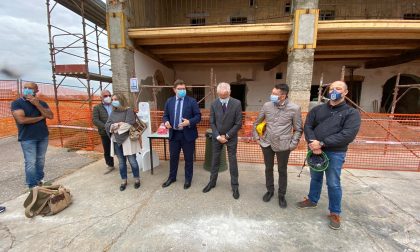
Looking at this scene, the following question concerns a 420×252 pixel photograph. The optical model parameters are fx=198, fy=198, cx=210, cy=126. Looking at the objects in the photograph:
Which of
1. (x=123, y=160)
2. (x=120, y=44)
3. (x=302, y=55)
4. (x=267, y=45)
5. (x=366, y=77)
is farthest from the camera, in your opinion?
(x=366, y=77)

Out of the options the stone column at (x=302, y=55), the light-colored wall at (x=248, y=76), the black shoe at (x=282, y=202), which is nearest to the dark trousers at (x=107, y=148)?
the black shoe at (x=282, y=202)

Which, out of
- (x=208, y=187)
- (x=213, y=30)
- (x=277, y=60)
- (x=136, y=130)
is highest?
(x=213, y=30)

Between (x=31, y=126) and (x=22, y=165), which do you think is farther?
(x=22, y=165)

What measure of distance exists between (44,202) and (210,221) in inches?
91.4

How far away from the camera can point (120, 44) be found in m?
6.51

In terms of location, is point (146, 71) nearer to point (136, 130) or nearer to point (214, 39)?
point (214, 39)

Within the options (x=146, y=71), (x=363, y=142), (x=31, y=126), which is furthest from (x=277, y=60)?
(x=31, y=126)

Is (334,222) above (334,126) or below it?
below

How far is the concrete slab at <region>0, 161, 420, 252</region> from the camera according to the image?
87.0 inches

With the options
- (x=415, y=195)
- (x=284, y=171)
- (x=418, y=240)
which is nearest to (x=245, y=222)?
(x=284, y=171)

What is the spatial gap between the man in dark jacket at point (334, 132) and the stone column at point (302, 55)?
426 centimetres

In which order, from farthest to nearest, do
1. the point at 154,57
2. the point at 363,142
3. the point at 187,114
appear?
the point at 154,57
the point at 363,142
the point at 187,114

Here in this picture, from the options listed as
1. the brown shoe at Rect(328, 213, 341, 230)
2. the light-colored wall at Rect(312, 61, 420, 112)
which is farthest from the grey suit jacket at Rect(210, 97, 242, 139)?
the light-colored wall at Rect(312, 61, 420, 112)

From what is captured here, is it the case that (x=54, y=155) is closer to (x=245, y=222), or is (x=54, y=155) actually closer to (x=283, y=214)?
(x=245, y=222)
